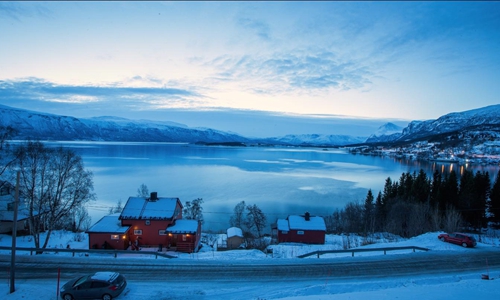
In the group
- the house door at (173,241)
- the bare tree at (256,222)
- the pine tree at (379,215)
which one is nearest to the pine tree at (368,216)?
the pine tree at (379,215)

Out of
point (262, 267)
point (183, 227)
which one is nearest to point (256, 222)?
point (183, 227)

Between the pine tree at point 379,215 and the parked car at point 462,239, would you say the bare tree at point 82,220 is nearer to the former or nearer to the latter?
the pine tree at point 379,215

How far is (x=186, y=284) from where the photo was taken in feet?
36.8

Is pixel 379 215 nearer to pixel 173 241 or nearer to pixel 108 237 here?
pixel 173 241

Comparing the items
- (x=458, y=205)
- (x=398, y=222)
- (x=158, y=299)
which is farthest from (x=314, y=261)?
(x=458, y=205)

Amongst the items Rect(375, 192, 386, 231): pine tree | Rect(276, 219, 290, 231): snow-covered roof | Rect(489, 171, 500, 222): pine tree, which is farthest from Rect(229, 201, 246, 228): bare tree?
Rect(489, 171, 500, 222): pine tree

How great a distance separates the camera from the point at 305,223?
26547 mm

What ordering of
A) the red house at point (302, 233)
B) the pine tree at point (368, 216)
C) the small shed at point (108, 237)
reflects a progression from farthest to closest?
the pine tree at point (368, 216) → the red house at point (302, 233) → the small shed at point (108, 237)

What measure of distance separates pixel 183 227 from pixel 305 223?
10.7 metres

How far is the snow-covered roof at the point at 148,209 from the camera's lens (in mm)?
22469

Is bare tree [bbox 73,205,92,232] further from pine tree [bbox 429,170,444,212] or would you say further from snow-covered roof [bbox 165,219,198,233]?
pine tree [bbox 429,170,444,212]

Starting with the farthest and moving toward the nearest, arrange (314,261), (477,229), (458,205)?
1. (458,205)
2. (477,229)
3. (314,261)

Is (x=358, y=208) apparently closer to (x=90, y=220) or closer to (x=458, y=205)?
(x=458, y=205)

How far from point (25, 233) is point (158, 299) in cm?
2109
